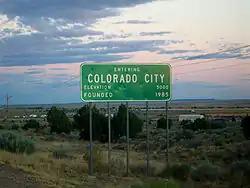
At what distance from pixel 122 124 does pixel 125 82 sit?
35.0 metres

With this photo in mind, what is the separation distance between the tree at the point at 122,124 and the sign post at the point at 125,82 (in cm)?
3289

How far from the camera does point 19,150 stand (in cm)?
2902

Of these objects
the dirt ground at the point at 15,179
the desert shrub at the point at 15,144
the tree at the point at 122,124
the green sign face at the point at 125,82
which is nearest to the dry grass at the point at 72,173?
the dirt ground at the point at 15,179

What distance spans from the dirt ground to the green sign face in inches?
171

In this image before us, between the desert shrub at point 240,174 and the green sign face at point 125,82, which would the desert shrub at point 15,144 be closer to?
the green sign face at point 125,82

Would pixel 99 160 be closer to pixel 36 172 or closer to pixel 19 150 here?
pixel 36 172

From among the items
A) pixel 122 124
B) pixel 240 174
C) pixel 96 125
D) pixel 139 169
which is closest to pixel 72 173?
pixel 139 169

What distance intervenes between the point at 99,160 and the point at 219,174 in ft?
18.3

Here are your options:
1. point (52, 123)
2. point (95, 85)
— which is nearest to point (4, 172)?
point (95, 85)

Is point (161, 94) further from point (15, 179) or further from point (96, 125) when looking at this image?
point (96, 125)

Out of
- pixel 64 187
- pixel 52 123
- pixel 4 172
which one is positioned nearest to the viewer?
pixel 64 187

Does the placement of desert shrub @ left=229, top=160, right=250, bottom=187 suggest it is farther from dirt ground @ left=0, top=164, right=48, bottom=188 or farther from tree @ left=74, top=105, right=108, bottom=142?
tree @ left=74, top=105, right=108, bottom=142

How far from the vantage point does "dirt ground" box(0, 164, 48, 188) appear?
1453cm

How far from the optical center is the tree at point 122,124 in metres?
55.4
